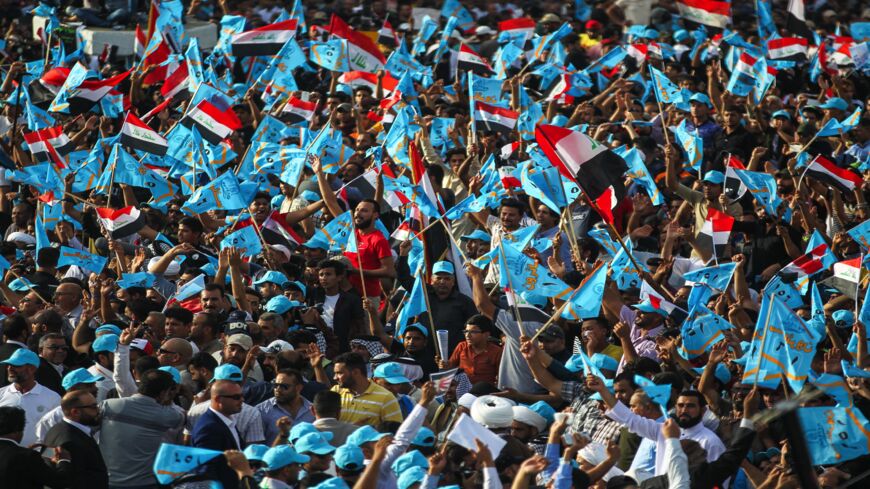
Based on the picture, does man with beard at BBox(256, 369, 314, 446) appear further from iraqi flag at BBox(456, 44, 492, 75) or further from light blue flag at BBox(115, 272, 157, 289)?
iraqi flag at BBox(456, 44, 492, 75)

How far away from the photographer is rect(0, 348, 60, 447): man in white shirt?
409 inches

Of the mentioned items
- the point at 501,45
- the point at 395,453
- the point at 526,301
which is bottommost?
the point at 501,45

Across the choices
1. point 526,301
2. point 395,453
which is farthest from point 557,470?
point 526,301

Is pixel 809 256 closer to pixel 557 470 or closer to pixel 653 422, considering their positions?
pixel 653 422

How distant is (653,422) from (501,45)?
40.7ft

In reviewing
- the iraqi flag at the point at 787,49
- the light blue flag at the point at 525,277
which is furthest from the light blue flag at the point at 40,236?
the iraqi flag at the point at 787,49

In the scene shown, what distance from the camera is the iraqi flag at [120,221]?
48.2ft

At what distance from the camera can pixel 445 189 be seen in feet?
50.9

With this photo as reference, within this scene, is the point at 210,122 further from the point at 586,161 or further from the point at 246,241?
the point at 586,161

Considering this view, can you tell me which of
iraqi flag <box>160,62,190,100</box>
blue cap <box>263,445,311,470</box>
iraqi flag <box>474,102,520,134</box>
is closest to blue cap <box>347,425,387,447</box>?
blue cap <box>263,445,311,470</box>

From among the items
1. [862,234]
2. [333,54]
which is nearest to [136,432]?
[862,234]

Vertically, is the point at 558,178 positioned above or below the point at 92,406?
below

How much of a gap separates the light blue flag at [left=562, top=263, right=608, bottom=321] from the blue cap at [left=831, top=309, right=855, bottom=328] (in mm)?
2066

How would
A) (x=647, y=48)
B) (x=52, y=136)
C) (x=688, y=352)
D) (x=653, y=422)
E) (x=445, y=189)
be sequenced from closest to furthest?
(x=653, y=422) < (x=688, y=352) < (x=445, y=189) < (x=52, y=136) < (x=647, y=48)
